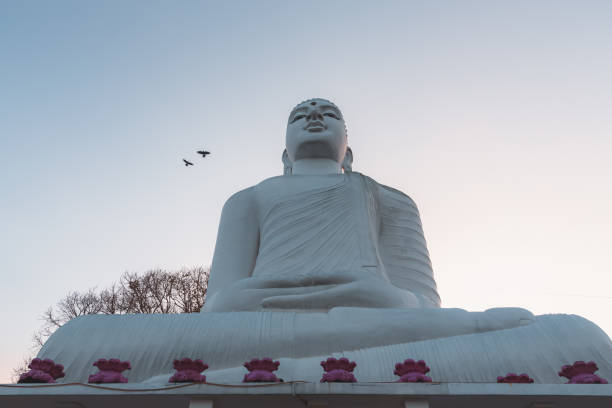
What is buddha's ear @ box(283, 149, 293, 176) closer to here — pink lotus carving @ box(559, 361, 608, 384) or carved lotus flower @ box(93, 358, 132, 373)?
carved lotus flower @ box(93, 358, 132, 373)

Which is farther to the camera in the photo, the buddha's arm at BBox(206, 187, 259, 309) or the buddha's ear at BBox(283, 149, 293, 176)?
the buddha's ear at BBox(283, 149, 293, 176)

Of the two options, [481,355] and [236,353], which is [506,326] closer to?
[481,355]

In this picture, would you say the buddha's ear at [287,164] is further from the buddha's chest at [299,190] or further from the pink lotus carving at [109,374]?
the pink lotus carving at [109,374]

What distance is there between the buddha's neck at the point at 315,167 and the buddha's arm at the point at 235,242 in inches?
32.5

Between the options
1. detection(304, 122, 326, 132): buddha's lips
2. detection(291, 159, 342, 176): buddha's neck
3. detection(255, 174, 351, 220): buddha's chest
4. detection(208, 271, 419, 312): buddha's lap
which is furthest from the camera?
detection(304, 122, 326, 132): buddha's lips

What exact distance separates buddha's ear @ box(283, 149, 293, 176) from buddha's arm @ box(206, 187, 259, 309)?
1112 mm

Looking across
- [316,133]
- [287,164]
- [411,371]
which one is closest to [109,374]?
[411,371]

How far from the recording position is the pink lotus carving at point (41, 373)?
136 inches

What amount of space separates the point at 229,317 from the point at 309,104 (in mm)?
3883

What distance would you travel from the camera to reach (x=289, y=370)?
409 centimetres

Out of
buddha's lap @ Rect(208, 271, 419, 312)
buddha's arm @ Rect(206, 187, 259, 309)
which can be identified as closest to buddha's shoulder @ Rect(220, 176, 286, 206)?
buddha's arm @ Rect(206, 187, 259, 309)

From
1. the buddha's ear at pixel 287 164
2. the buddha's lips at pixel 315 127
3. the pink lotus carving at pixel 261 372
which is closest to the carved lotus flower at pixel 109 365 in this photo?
the pink lotus carving at pixel 261 372

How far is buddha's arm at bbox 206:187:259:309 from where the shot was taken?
641cm
